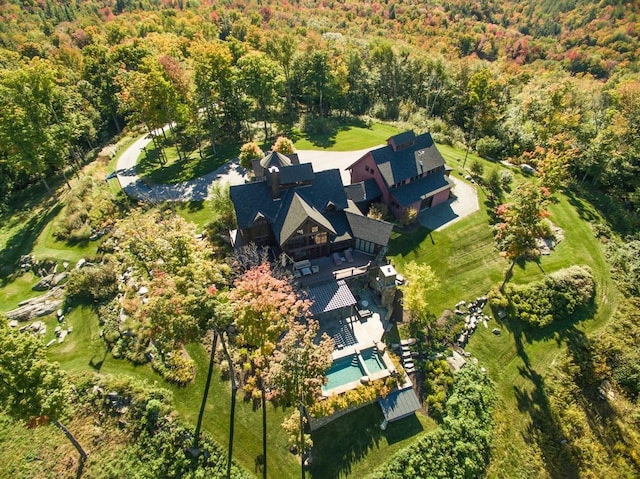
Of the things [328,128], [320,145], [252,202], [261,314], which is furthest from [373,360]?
[328,128]

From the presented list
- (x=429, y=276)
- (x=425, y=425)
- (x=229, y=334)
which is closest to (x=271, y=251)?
(x=229, y=334)

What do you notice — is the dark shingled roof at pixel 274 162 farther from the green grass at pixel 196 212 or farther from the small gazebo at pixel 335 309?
the small gazebo at pixel 335 309

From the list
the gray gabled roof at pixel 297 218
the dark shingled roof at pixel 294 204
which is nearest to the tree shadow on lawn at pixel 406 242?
the dark shingled roof at pixel 294 204

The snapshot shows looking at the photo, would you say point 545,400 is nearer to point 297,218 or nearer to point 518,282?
point 518,282

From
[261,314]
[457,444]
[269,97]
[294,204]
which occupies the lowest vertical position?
[457,444]

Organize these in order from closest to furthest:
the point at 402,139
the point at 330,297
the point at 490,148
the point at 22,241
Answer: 1. the point at 330,297
2. the point at 22,241
3. the point at 402,139
4. the point at 490,148
